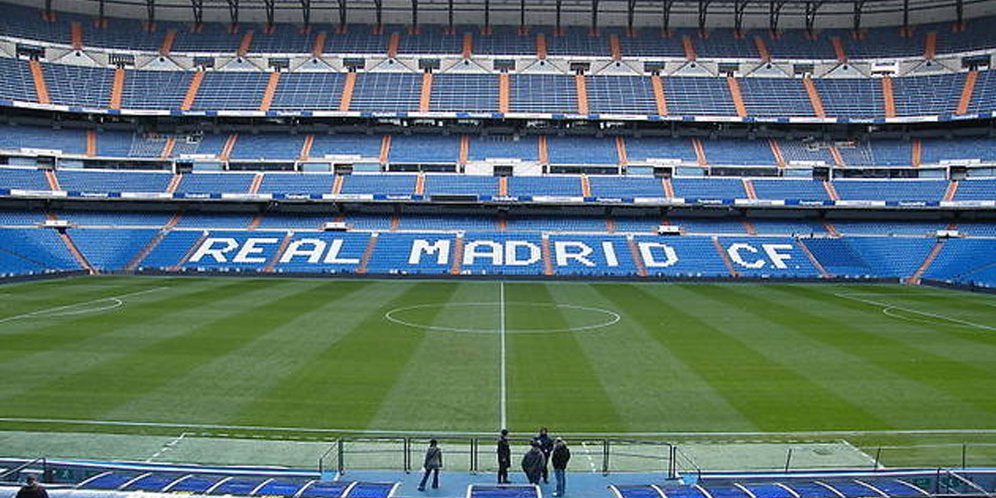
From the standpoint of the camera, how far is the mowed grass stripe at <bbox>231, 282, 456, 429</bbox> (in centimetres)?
1761

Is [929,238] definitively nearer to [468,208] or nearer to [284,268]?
[468,208]

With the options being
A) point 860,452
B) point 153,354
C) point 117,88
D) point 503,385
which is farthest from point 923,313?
point 117,88

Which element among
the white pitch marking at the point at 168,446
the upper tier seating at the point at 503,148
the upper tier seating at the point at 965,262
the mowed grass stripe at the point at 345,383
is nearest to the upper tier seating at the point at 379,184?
the upper tier seating at the point at 503,148

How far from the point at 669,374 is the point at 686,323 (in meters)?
10.3

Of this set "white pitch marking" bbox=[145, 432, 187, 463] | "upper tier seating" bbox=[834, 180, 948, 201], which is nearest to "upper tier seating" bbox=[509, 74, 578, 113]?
"upper tier seating" bbox=[834, 180, 948, 201]

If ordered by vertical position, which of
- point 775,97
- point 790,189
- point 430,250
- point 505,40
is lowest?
point 430,250

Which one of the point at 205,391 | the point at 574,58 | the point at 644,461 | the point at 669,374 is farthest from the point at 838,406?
the point at 574,58

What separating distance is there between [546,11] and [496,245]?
29.5 meters

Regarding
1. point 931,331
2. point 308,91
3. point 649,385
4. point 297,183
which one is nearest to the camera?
point 649,385

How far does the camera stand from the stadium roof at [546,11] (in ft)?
231

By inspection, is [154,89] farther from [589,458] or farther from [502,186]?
[589,458]

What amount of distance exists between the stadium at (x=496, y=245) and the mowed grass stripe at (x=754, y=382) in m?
0.16

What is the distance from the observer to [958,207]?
56812 millimetres

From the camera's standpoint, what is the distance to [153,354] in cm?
2388
